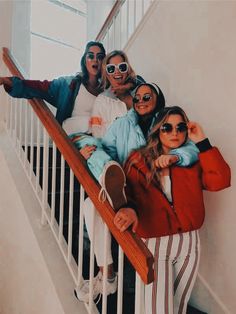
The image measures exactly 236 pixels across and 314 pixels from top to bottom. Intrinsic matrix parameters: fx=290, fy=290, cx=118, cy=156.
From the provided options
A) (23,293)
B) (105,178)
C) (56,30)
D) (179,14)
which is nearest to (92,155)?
(105,178)

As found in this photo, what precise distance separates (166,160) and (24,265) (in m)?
1.04

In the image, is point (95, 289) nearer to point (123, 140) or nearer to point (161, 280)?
point (161, 280)

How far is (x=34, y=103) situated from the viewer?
1.60 meters

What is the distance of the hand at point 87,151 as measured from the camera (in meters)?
1.22

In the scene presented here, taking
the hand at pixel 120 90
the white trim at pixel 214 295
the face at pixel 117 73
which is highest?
the face at pixel 117 73

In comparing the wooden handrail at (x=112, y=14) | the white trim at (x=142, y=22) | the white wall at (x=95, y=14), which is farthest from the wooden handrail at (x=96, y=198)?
the white wall at (x=95, y=14)

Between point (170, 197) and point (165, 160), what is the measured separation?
6.6 inches

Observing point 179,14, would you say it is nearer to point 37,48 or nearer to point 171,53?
point 171,53

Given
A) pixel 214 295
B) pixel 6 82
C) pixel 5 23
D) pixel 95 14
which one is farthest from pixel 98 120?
pixel 95 14

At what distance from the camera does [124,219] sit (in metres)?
0.99

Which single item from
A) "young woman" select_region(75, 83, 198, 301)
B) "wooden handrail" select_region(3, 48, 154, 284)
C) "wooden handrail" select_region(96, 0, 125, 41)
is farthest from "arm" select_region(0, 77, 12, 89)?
"wooden handrail" select_region(96, 0, 125, 41)

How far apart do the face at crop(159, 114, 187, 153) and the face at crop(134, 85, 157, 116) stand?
14 cm

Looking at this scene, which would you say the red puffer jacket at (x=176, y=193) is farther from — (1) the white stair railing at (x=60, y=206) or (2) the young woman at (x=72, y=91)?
(2) the young woman at (x=72, y=91)

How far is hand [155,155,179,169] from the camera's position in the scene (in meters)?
1.21
